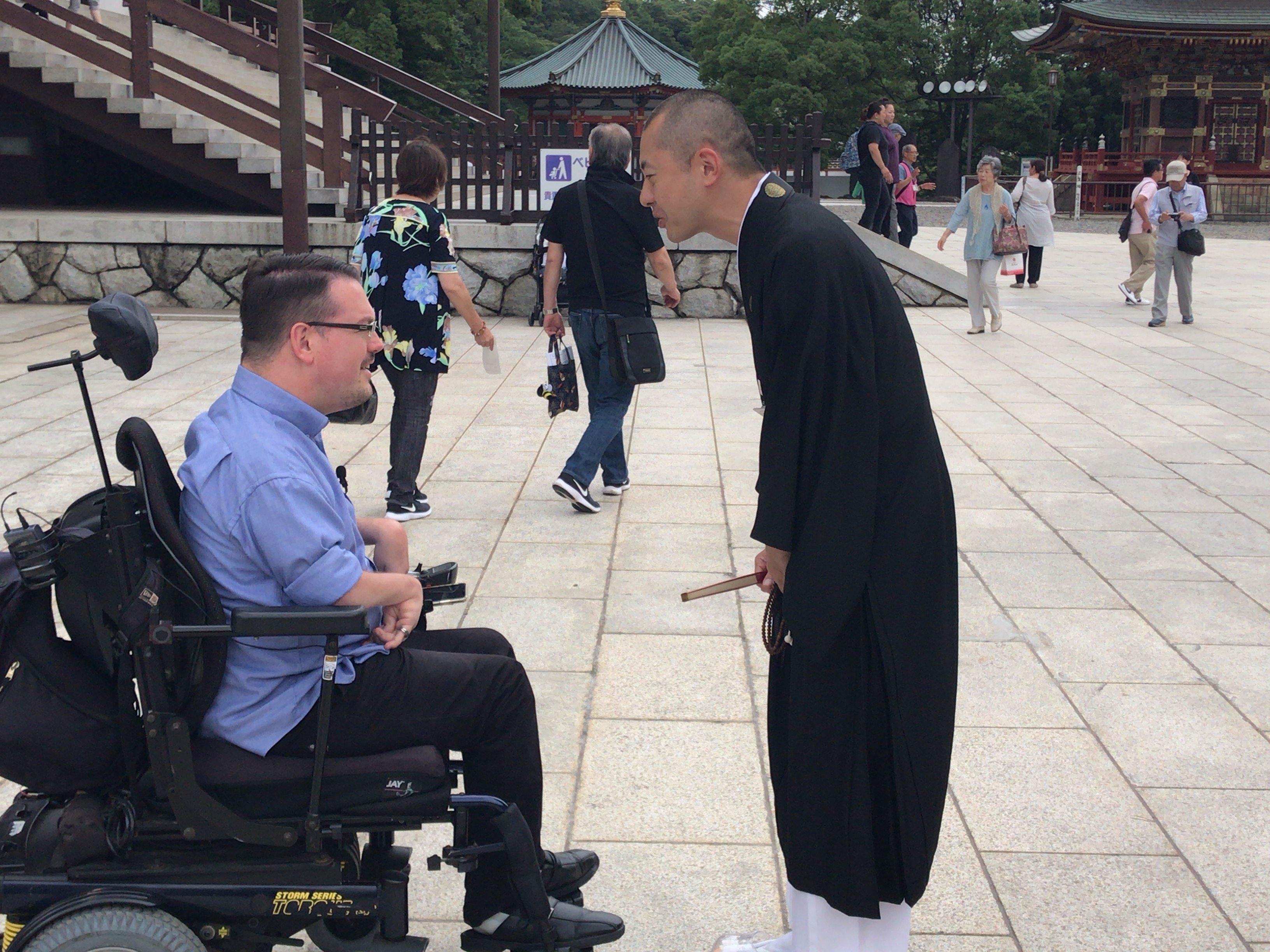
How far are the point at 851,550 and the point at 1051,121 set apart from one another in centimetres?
3708

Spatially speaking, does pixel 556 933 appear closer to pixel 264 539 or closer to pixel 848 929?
pixel 848 929

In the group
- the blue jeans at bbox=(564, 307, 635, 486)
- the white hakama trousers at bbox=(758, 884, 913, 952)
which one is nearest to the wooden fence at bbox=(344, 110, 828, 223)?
the blue jeans at bbox=(564, 307, 635, 486)

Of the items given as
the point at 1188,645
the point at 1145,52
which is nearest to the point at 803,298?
the point at 1188,645

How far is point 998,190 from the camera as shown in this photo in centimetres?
1208

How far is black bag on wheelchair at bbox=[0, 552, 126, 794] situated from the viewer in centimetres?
212

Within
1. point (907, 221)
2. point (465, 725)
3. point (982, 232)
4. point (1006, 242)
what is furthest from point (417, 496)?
point (907, 221)

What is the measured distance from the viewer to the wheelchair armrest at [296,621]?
84.9 inches

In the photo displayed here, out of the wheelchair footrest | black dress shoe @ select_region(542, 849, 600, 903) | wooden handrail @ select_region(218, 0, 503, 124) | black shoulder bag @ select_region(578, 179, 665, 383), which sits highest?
wooden handrail @ select_region(218, 0, 503, 124)

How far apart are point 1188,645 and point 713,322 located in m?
8.58

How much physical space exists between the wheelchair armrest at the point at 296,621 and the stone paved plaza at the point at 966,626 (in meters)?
0.98

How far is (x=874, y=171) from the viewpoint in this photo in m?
13.4

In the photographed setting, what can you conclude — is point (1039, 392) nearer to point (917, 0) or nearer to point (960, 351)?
point (960, 351)

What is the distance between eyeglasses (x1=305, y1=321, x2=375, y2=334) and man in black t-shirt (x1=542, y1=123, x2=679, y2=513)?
3.48 metres

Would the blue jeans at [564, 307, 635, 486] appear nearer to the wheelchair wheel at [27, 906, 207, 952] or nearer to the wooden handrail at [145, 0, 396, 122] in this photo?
the wheelchair wheel at [27, 906, 207, 952]
